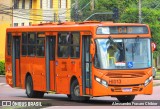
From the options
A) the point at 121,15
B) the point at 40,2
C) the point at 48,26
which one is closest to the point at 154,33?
the point at 121,15

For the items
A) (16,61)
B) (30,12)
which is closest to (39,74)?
(16,61)

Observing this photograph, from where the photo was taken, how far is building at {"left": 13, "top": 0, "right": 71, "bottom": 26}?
72.4m

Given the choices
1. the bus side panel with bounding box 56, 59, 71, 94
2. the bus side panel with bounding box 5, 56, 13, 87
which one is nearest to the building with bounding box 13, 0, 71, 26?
the bus side panel with bounding box 5, 56, 13, 87

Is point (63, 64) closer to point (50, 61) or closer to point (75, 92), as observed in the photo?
point (50, 61)

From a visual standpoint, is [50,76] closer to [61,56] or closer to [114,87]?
[61,56]

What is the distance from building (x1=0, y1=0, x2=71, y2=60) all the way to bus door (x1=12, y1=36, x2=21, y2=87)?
3504 centimetres

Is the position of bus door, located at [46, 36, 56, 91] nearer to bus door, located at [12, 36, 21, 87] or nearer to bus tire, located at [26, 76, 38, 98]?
bus tire, located at [26, 76, 38, 98]

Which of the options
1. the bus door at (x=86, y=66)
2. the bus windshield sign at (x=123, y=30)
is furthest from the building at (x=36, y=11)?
the bus door at (x=86, y=66)

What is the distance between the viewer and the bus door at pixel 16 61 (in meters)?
30.3

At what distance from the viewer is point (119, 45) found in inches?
952

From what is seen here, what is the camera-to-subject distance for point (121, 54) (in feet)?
79.0

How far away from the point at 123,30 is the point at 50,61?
162 inches

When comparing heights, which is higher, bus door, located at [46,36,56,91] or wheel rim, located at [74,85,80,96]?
bus door, located at [46,36,56,91]

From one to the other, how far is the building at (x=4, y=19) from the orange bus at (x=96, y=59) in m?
38.5
